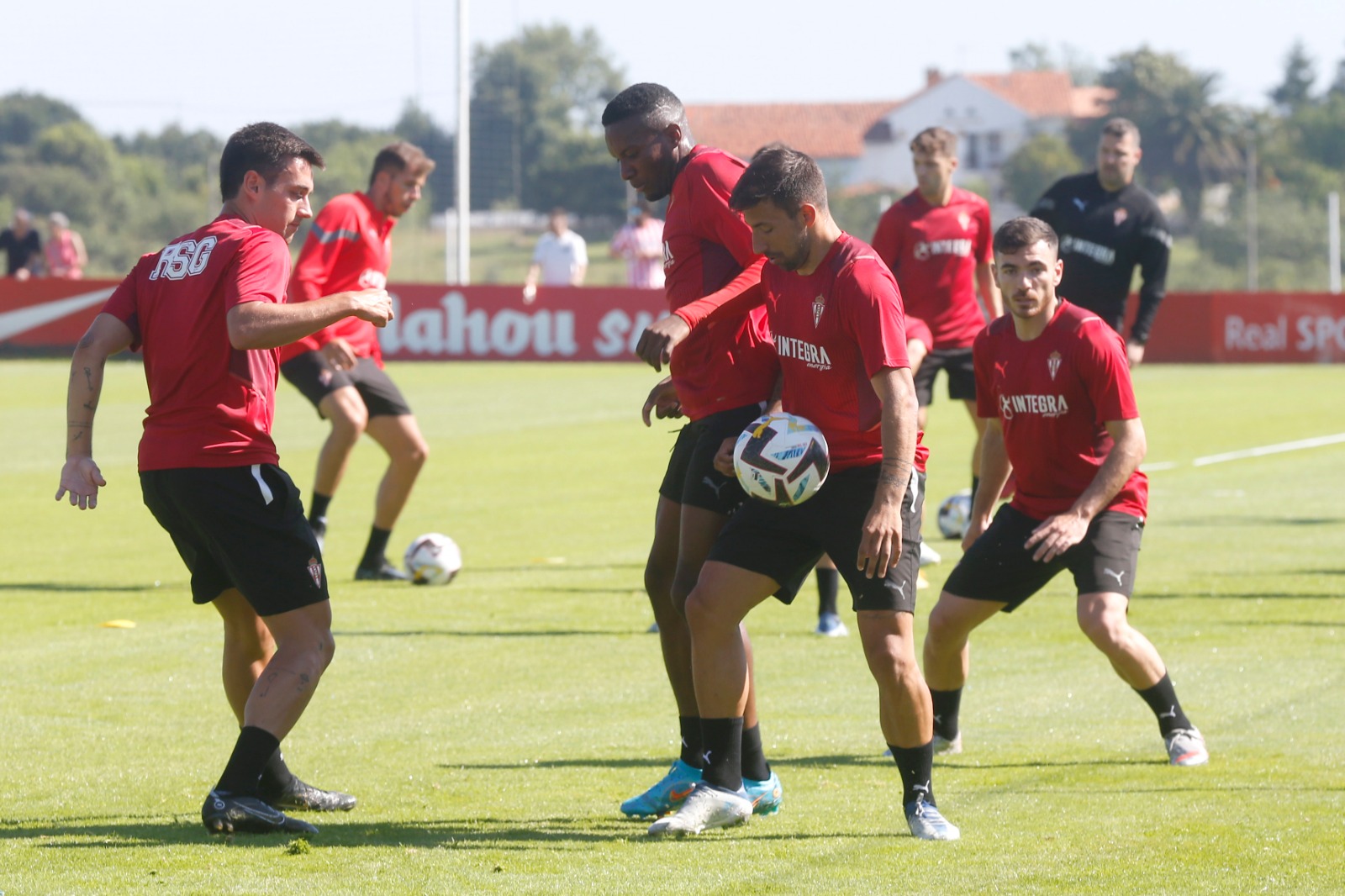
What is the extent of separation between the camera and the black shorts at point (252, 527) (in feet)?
18.0

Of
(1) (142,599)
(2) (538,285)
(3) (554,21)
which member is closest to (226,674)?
(1) (142,599)

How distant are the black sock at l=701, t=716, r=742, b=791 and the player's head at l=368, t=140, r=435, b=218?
5.82 meters

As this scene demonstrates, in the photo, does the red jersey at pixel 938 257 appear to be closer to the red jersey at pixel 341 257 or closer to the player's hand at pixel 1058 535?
the red jersey at pixel 341 257

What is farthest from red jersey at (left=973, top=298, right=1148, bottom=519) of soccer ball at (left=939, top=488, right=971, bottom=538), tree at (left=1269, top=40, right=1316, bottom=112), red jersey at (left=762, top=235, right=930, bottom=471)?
tree at (left=1269, top=40, right=1316, bottom=112)

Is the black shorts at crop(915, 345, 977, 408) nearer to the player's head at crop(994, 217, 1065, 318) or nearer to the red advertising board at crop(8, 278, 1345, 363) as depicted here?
the player's head at crop(994, 217, 1065, 318)

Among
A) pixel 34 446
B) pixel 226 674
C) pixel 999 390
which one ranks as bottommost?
pixel 34 446

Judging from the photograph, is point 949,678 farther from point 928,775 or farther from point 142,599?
point 142,599

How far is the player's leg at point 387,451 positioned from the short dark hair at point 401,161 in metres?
1.14

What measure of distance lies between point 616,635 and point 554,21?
10460 centimetres

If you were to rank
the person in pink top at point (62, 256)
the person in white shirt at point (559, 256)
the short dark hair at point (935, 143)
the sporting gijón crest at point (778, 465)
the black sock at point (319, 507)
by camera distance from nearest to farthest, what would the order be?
the sporting gijón crest at point (778, 465) → the black sock at point (319, 507) → the short dark hair at point (935, 143) → the person in white shirt at point (559, 256) → the person in pink top at point (62, 256)

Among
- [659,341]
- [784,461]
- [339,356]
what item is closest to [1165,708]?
[784,461]

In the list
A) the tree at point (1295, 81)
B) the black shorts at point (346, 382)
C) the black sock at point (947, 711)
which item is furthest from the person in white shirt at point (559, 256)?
the tree at point (1295, 81)

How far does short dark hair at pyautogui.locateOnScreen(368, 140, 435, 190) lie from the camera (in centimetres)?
1064

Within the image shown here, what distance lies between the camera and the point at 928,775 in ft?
18.0
